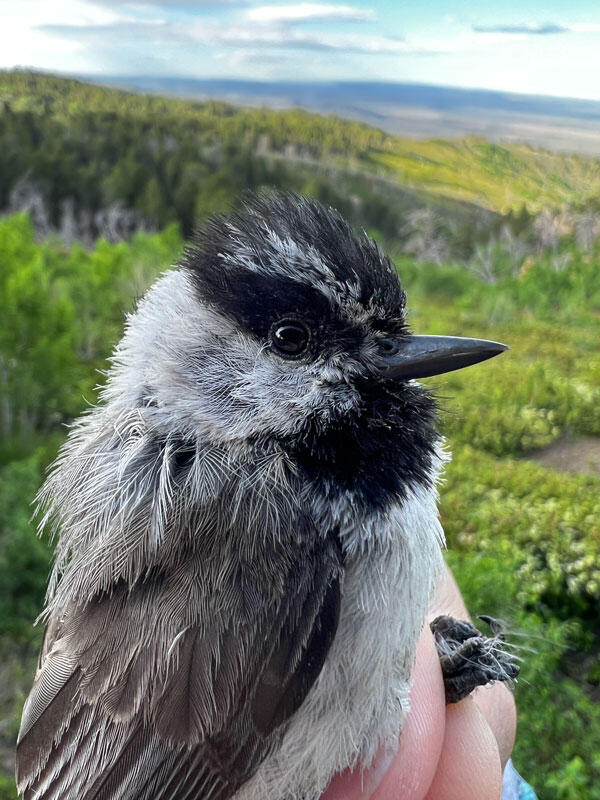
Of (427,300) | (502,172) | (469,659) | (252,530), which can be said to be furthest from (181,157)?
(252,530)

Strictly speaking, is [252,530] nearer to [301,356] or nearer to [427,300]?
[301,356]

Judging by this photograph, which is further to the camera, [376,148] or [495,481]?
[376,148]

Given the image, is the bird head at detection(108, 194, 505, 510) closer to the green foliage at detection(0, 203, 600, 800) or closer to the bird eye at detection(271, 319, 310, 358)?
the bird eye at detection(271, 319, 310, 358)

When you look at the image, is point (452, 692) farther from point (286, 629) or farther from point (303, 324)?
→ point (303, 324)

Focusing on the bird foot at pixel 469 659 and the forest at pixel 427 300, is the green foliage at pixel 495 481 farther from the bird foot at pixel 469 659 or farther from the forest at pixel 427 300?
the bird foot at pixel 469 659

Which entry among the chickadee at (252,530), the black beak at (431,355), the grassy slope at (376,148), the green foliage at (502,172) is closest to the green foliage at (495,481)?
the black beak at (431,355)

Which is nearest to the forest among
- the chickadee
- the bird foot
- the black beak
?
the black beak
